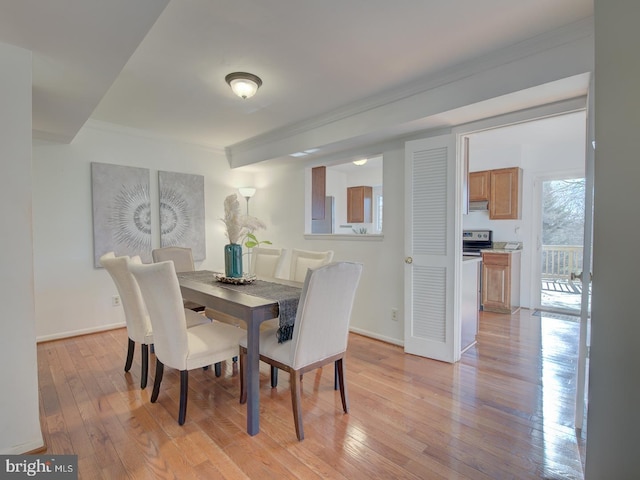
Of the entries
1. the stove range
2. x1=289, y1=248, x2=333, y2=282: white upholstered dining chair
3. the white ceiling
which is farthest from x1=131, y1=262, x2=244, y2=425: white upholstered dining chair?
the stove range

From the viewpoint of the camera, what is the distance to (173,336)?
1.91 m

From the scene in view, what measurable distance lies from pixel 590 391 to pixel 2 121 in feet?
8.93

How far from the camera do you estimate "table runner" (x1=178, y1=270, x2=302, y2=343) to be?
198 cm

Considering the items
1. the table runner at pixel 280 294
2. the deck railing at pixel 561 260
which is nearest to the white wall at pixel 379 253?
the table runner at pixel 280 294

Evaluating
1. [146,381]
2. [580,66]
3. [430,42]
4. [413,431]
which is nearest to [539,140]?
[580,66]

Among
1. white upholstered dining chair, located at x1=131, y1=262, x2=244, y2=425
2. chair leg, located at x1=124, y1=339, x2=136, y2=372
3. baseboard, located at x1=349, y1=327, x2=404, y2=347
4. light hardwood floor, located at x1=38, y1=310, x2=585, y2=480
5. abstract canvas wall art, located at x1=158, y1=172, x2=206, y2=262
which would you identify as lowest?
light hardwood floor, located at x1=38, y1=310, x2=585, y2=480

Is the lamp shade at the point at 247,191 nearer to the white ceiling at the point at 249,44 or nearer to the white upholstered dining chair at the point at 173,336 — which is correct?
the white ceiling at the point at 249,44

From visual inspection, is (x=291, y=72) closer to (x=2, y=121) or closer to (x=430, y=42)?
(x=430, y=42)

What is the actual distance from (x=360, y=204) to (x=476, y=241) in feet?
7.56

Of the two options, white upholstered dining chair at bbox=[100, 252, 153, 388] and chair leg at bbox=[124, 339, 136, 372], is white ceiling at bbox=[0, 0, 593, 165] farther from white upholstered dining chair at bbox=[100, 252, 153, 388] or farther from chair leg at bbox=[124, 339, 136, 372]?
chair leg at bbox=[124, 339, 136, 372]

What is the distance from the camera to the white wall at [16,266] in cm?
164

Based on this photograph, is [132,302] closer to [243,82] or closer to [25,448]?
[25,448]

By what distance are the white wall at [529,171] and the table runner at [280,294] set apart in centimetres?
403

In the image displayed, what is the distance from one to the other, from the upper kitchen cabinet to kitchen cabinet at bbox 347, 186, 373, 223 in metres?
2.30
